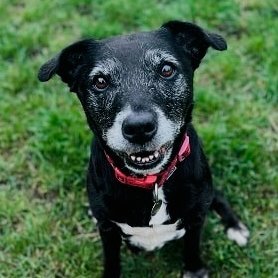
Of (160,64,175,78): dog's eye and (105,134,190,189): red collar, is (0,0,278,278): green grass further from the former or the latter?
(160,64,175,78): dog's eye

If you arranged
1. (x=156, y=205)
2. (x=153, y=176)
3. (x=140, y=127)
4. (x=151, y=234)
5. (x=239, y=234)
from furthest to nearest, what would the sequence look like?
(x=239, y=234) → (x=151, y=234) → (x=156, y=205) → (x=153, y=176) → (x=140, y=127)

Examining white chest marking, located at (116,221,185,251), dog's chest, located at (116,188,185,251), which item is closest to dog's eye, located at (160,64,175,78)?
dog's chest, located at (116,188,185,251)

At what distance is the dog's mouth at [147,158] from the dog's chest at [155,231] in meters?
0.26

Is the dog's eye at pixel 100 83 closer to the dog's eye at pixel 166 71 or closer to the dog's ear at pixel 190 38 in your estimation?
the dog's eye at pixel 166 71

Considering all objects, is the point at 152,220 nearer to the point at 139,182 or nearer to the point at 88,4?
the point at 139,182

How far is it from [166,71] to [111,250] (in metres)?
1.19

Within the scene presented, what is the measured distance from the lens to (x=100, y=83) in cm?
321

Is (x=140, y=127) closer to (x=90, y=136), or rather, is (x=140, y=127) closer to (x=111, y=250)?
Result: (x=111, y=250)

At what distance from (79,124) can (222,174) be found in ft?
3.58

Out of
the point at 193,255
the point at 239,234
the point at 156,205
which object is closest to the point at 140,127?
the point at 156,205

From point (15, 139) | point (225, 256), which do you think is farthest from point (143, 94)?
point (15, 139)

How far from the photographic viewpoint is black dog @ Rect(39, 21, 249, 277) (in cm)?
311

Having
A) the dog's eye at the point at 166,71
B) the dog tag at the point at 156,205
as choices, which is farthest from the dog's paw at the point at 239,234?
the dog's eye at the point at 166,71

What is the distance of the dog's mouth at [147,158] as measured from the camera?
3.22 m
